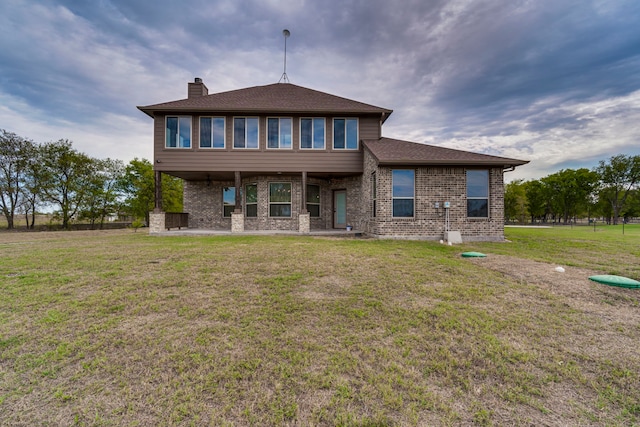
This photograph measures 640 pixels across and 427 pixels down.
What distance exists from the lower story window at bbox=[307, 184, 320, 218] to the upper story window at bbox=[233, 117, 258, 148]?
3.49 metres

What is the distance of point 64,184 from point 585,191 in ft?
195

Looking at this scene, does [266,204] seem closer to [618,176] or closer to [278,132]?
[278,132]

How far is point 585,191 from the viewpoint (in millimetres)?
36844

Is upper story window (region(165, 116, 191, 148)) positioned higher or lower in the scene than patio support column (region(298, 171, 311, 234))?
higher

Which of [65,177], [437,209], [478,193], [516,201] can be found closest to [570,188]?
[516,201]

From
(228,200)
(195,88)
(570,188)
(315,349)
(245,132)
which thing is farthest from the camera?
(570,188)

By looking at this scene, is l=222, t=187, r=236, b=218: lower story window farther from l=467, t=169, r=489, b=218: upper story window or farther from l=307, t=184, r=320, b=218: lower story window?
l=467, t=169, r=489, b=218: upper story window

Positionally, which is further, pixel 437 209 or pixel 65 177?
pixel 65 177

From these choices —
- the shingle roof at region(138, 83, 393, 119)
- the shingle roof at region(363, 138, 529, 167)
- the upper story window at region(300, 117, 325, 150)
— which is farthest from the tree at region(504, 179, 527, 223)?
the upper story window at region(300, 117, 325, 150)

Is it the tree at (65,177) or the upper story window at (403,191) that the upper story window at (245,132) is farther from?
the tree at (65,177)

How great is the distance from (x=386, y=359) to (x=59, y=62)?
1947 centimetres

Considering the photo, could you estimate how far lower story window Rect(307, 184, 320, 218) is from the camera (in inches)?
530

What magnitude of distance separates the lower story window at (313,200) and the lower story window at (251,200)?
275cm

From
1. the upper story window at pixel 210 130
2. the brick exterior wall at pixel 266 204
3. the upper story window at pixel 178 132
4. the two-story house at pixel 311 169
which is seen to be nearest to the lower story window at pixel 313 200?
the two-story house at pixel 311 169
